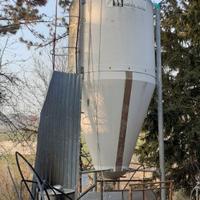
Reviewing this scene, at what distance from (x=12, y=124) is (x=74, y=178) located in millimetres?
6857

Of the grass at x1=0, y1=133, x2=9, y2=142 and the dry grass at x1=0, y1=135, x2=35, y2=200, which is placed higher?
the grass at x1=0, y1=133, x2=9, y2=142

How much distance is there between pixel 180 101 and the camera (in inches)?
424

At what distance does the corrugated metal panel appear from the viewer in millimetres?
6418

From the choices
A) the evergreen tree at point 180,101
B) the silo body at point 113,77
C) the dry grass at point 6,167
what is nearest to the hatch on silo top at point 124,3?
the silo body at point 113,77

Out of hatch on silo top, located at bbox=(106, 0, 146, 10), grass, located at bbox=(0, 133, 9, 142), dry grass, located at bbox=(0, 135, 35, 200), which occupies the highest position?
hatch on silo top, located at bbox=(106, 0, 146, 10)

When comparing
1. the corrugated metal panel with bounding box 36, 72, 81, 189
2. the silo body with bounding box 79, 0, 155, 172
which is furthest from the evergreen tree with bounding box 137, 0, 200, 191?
the corrugated metal panel with bounding box 36, 72, 81, 189

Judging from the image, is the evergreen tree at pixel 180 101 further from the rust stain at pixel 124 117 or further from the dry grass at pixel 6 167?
the dry grass at pixel 6 167

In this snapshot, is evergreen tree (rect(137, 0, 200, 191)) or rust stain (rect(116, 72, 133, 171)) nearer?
rust stain (rect(116, 72, 133, 171))

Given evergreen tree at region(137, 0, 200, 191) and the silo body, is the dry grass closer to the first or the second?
evergreen tree at region(137, 0, 200, 191)

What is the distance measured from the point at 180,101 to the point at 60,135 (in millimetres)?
4930

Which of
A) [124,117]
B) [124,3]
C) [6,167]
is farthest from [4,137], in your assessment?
[124,3]

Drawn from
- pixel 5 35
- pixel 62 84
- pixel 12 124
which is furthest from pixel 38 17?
pixel 62 84

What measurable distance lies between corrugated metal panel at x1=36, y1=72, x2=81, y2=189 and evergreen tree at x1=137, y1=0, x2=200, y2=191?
3.99 m

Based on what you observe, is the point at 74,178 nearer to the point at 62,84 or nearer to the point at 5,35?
the point at 62,84
